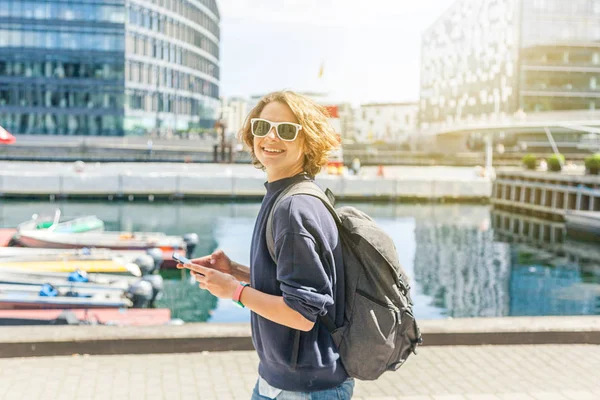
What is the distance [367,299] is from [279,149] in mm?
733

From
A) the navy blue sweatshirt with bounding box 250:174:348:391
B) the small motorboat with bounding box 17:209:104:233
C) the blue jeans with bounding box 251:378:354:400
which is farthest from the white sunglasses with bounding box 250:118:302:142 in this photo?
the small motorboat with bounding box 17:209:104:233

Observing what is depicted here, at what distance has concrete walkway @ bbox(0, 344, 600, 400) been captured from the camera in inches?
237

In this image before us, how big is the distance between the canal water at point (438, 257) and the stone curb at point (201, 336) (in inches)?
413

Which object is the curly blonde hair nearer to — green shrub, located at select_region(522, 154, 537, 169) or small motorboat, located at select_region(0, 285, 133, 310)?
small motorboat, located at select_region(0, 285, 133, 310)

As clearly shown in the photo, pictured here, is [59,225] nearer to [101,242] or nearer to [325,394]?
[101,242]

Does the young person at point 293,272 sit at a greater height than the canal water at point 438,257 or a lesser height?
greater

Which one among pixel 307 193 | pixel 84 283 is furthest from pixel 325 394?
pixel 84 283

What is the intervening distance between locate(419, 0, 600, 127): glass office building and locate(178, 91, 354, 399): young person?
10449cm

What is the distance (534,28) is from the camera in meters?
108

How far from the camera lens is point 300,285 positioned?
276 cm

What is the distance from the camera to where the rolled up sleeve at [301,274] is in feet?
9.00

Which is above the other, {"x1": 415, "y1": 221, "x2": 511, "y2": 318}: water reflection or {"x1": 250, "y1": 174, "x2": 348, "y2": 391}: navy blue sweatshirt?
→ {"x1": 250, "y1": 174, "x2": 348, "y2": 391}: navy blue sweatshirt

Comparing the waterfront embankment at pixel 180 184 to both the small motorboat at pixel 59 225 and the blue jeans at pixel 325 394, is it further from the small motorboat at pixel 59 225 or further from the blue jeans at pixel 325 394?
the blue jeans at pixel 325 394

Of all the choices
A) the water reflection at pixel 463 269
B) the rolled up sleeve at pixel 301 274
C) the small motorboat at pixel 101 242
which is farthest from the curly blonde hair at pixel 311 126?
the small motorboat at pixel 101 242
